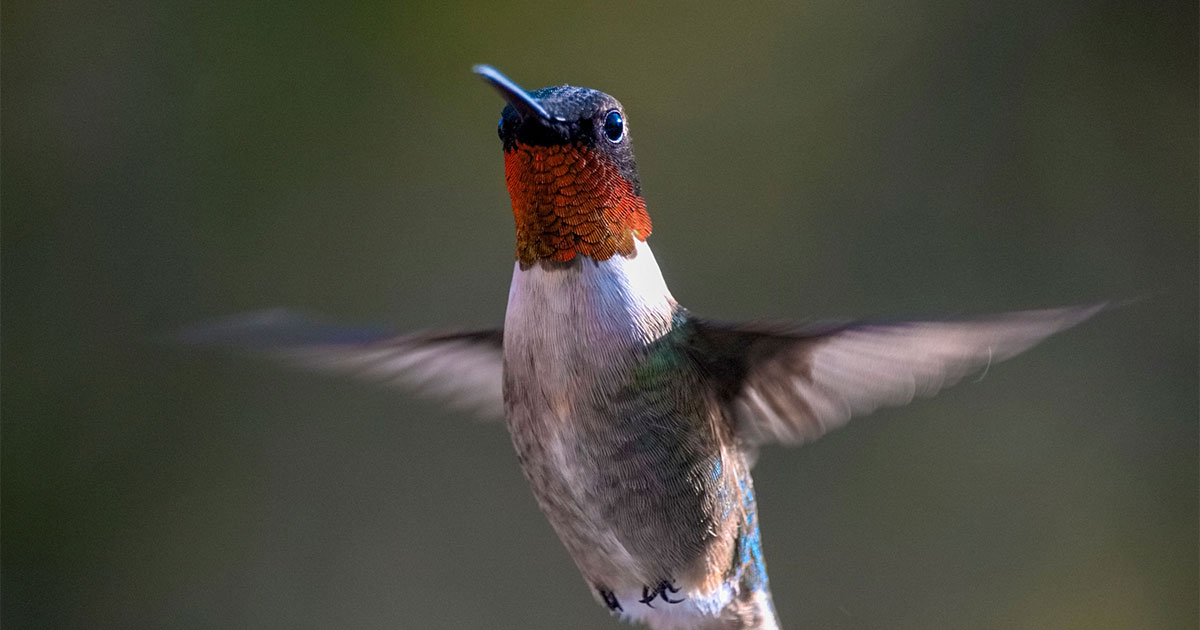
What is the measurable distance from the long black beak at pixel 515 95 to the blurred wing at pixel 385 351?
0.98 ft

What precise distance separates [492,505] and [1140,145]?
168 centimetres

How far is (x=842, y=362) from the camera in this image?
965 mm

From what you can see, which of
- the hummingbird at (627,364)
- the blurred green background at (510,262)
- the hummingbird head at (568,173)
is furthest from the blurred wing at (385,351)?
the blurred green background at (510,262)

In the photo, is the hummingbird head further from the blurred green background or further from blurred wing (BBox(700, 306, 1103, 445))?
the blurred green background

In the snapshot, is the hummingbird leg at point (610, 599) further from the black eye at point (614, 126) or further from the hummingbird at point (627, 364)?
the black eye at point (614, 126)

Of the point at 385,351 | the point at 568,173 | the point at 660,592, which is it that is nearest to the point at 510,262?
the point at 385,351

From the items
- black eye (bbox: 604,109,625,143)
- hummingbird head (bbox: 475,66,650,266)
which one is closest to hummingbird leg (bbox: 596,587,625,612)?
hummingbird head (bbox: 475,66,650,266)

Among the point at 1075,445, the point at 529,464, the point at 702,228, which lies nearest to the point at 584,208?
the point at 529,464

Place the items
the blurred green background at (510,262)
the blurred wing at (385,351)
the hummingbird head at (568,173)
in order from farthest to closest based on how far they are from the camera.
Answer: the blurred green background at (510,262)
the blurred wing at (385,351)
the hummingbird head at (568,173)

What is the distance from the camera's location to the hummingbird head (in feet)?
2.78

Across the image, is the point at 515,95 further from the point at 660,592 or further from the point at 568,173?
the point at 660,592

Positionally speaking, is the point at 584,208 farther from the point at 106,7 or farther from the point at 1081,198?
the point at 1081,198

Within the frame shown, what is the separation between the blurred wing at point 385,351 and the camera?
1036 mm

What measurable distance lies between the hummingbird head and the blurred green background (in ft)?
4.20
